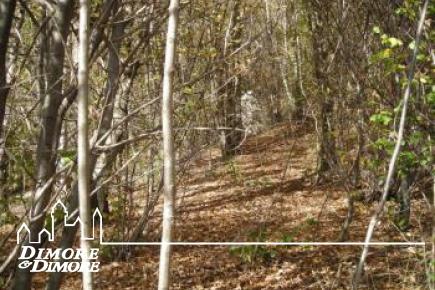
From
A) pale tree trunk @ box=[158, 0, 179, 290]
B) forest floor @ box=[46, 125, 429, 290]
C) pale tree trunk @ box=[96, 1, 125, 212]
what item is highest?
pale tree trunk @ box=[96, 1, 125, 212]

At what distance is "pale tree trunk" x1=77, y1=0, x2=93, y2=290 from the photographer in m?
2.01

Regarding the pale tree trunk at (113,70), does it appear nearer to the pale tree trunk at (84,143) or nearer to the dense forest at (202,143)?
the dense forest at (202,143)

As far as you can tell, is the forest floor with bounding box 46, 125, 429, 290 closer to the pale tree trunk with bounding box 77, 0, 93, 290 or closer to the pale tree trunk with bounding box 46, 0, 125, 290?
the pale tree trunk with bounding box 46, 0, 125, 290

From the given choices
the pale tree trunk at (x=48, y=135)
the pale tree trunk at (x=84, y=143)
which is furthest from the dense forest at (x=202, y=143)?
the pale tree trunk at (x=84, y=143)

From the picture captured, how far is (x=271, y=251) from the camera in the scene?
601cm

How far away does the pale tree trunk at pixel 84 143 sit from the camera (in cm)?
201

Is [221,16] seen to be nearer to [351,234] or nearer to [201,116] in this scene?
[201,116]

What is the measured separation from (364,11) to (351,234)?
2760 millimetres

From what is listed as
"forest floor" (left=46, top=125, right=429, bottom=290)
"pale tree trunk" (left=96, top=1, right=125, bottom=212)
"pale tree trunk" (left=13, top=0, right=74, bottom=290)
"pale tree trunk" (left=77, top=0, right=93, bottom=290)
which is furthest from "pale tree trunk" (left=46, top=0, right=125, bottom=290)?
"forest floor" (left=46, top=125, right=429, bottom=290)

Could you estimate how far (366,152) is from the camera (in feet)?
20.3

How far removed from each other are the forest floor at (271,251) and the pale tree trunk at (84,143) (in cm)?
266

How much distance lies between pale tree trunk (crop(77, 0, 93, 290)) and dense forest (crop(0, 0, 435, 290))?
2.78 ft

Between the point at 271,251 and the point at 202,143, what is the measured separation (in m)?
1.47

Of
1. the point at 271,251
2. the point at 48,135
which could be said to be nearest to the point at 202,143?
the point at 271,251
